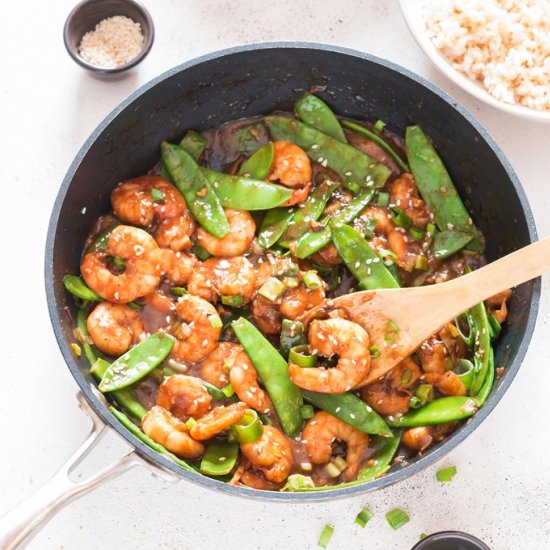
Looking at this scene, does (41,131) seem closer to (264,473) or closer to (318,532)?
(264,473)

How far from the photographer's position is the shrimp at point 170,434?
9.86 feet

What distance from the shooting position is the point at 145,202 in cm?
330

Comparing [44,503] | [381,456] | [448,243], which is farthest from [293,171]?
[44,503]

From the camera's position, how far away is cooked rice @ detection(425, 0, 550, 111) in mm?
3396

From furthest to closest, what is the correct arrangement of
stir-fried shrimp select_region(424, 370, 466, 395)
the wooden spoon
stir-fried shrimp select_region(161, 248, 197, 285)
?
stir-fried shrimp select_region(161, 248, 197, 285), stir-fried shrimp select_region(424, 370, 466, 395), the wooden spoon

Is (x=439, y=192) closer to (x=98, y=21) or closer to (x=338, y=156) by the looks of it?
(x=338, y=156)

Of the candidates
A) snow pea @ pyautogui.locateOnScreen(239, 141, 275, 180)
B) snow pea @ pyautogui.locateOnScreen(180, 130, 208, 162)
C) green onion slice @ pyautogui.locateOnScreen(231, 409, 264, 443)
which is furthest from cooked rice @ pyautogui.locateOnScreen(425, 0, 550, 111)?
green onion slice @ pyautogui.locateOnScreen(231, 409, 264, 443)

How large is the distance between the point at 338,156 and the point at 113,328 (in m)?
1.06

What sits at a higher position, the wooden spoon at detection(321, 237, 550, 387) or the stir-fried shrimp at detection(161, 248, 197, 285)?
the stir-fried shrimp at detection(161, 248, 197, 285)

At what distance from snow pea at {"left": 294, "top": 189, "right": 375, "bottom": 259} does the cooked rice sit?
2.02 feet

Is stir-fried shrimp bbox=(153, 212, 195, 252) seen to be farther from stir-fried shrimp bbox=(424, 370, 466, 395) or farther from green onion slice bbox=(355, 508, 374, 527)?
green onion slice bbox=(355, 508, 374, 527)

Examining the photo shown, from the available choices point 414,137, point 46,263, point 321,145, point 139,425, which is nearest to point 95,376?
point 139,425

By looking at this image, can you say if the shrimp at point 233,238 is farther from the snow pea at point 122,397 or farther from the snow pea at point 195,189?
the snow pea at point 122,397

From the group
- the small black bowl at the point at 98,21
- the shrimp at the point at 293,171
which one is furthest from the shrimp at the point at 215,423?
the small black bowl at the point at 98,21
